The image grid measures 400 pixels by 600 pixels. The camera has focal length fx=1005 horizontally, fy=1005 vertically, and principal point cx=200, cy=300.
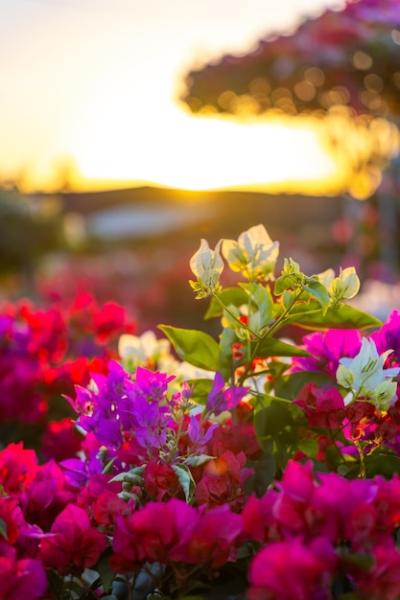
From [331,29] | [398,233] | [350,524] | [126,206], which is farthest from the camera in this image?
[126,206]

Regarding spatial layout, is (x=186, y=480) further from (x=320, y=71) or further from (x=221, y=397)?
(x=320, y=71)

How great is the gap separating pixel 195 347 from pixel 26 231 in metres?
12.4

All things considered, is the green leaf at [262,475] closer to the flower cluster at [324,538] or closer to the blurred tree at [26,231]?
the flower cluster at [324,538]

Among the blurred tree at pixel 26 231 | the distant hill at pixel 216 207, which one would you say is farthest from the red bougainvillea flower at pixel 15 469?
the distant hill at pixel 216 207

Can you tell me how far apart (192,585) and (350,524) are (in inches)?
7.8

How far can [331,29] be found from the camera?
473 cm

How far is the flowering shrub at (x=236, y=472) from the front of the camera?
897mm

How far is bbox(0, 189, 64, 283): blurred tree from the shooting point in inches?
524

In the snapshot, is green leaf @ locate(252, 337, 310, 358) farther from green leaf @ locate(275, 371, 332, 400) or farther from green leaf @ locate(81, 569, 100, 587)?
green leaf @ locate(81, 569, 100, 587)

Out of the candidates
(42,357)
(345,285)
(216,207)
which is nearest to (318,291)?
(345,285)

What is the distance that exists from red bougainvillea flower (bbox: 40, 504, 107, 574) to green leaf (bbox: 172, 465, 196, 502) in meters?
0.10

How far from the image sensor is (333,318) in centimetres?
129

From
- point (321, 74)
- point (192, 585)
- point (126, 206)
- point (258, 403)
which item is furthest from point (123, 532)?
point (126, 206)

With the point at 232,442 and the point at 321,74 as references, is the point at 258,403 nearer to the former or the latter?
the point at 232,442
